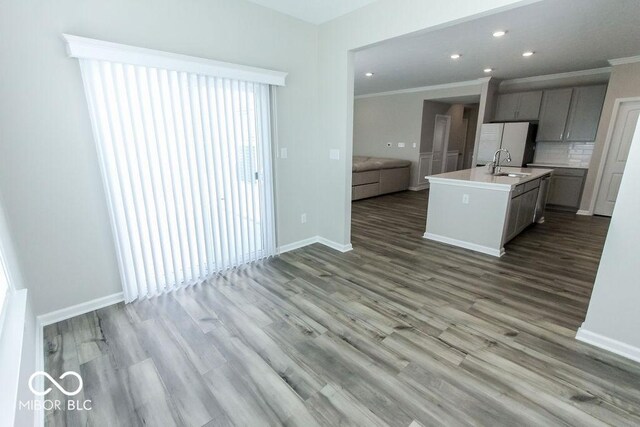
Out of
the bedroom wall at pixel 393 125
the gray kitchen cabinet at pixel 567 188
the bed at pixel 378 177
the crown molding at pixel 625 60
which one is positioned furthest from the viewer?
the bedroom wall at pixel 393 125

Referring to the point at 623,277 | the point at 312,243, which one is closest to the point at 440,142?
the point at 312,243

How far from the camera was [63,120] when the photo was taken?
199 centimetres

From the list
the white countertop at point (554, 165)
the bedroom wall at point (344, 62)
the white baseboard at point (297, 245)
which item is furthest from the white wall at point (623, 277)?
the white countertop at point (554, 165)

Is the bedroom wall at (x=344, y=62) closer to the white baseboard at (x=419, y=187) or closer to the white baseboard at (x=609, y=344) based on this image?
the white baseboard at (x=609, y=344)

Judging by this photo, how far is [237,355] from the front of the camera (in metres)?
1.87

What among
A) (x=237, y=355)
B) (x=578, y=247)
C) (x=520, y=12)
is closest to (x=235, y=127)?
(x=237, y=355)

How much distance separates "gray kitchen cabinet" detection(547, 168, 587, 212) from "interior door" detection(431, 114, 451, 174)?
2.84m

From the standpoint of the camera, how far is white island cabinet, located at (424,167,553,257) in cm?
337

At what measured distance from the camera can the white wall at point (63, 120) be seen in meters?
1.82

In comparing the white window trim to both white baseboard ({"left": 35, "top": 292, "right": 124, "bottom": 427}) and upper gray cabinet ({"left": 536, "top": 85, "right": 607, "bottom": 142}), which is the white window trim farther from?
upper gray cabinet ({"left": 536, "top": 85, "right": 607, "bottom": 142})

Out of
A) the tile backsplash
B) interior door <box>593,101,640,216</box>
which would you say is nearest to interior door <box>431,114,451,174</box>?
the tile backsplash

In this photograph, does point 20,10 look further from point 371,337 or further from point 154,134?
point 371,337

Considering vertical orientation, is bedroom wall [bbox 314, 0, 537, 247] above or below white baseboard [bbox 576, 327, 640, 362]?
above

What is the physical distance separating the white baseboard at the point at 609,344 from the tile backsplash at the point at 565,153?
17.3ft
